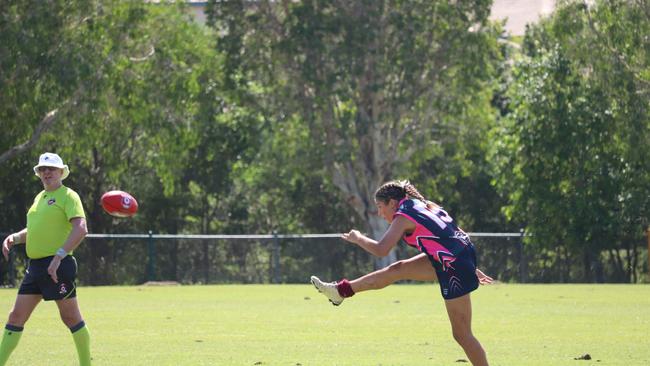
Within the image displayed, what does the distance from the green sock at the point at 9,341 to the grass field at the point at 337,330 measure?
1531 millimetres

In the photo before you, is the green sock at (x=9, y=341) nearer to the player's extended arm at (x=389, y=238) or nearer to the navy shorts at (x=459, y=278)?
the player's extended arm at (x=389, y=238)

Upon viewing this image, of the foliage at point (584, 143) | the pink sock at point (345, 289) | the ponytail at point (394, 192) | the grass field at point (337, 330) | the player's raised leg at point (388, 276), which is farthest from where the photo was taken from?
the foliage at point (584, 143)

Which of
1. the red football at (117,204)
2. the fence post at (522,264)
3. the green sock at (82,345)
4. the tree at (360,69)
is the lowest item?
the fence post at (522,264)

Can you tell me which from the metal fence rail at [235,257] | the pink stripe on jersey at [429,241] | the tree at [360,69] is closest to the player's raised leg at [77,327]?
the pink stripe on jersey at [429,241]

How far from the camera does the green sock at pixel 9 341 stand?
12508mm

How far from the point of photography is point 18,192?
152ft

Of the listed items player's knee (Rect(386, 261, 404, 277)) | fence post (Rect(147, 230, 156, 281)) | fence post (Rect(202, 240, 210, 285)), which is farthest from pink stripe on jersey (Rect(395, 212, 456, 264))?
fence post (Rect(202, 240, 210, 285))

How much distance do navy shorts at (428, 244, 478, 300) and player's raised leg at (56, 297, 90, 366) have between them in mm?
3588

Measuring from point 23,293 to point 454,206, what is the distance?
41.3m

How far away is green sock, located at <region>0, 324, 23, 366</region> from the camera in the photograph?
12508 millimetres

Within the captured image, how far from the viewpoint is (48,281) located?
12758 mm

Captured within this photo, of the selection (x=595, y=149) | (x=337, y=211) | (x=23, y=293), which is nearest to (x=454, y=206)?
(x=337, y=211)

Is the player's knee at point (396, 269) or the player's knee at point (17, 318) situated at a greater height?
the player's knee at point (396, 269)

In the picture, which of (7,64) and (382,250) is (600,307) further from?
(7,64)
